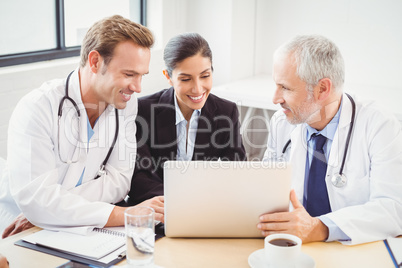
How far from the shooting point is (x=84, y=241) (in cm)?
150

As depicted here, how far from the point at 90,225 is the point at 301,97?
952 mm

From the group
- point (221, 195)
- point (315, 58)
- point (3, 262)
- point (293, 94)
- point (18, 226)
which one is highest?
point (315, 58)

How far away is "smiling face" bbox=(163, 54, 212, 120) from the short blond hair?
0.28 meters

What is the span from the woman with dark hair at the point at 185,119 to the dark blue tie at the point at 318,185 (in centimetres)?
44

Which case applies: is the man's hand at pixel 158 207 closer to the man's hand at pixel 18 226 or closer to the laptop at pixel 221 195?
the laptop at pixel 221 195

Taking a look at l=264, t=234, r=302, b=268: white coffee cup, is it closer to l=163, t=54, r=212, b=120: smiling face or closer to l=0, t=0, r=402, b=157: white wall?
l=163, t=54, r=212, b=120: smiling face

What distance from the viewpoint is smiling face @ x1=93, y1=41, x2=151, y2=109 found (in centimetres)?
Answer: 193

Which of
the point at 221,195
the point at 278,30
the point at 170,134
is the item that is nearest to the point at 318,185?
the point at 221,195

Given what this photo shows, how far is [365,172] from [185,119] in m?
0.84

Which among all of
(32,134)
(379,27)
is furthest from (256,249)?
(379,27)

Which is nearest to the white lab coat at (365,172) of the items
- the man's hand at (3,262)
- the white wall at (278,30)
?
the man's hand at (3,262)

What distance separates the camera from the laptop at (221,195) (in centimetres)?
145

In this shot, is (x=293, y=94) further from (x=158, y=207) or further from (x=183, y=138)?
(x=158, y=207)

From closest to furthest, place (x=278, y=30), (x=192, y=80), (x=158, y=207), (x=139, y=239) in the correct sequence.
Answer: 1. (x=139, y=239)
2. (x=158, y=207)
3. (x=192, y=80)
4. (x=278, y=30)
